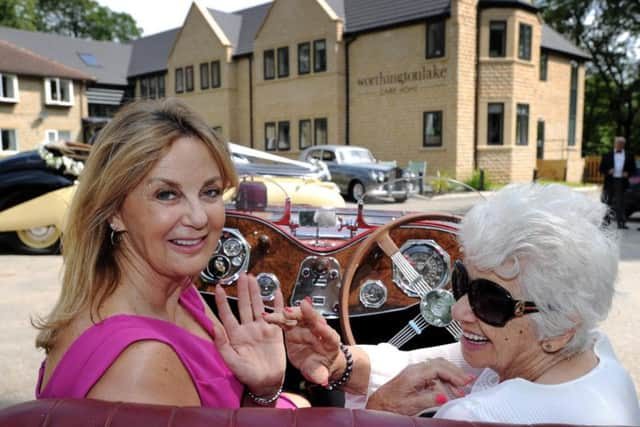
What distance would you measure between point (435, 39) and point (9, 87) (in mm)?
22805

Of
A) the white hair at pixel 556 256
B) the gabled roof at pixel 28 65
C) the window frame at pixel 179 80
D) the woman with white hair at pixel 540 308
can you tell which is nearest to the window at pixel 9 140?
the gabled roof at pixel 28 65

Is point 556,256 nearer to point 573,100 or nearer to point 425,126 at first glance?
point 425,126

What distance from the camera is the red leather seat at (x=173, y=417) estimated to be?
39.7 inches

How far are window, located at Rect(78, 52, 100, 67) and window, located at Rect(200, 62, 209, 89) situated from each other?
11.2 metres

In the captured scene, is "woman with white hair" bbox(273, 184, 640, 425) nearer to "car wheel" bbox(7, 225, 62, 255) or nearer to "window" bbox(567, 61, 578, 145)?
"car wheel" bbox(7, 225, 62, 255)

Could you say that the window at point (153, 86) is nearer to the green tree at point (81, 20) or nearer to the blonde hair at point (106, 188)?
the green tree at point (81, 20)

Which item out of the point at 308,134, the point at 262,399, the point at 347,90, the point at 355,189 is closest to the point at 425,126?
the point at 347,90

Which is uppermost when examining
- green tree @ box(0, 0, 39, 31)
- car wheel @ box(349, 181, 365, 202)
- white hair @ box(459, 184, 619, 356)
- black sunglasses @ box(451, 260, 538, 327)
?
green tree @ box(0, 0, 39, 31)

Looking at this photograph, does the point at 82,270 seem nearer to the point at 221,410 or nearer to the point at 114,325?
the point at 114,325

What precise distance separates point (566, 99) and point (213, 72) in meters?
18.3

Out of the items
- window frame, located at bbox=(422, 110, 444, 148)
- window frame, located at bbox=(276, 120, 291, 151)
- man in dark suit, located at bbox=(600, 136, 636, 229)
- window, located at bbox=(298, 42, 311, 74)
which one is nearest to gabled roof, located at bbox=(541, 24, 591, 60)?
window frame, located at bbox=(422, 110, 444, 148)

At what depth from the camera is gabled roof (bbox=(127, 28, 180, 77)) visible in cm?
3484

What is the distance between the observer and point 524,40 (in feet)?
69.5

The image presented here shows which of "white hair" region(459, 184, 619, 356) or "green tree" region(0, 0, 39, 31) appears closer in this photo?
"white hair" region(459, 184, 619, 356)
